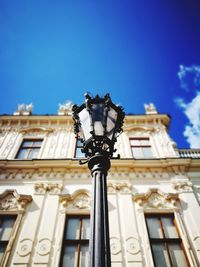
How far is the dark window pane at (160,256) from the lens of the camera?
7.37 meters

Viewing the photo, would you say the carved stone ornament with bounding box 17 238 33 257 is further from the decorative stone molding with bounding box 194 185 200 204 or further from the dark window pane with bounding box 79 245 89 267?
the decorative stone molding with bounding box 194 185 200 204

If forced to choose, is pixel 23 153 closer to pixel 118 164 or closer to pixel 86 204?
pixel 86 204

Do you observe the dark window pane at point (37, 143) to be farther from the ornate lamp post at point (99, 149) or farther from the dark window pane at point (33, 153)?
the ornate lamp post at point (99, 149)

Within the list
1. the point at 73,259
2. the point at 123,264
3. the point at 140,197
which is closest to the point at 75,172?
the point at 140,197

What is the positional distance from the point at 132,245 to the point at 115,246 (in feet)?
1.89

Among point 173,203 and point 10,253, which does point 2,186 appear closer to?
point 10,253

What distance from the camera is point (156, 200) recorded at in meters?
9.34

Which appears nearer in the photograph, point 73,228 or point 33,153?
point 73,228

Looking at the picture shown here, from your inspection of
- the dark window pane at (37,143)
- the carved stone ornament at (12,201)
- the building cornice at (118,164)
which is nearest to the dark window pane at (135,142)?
the building cornice at (118,164)

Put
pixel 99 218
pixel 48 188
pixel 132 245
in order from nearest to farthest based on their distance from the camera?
pixel 99 218, pixel 132 245, pixel 48 188

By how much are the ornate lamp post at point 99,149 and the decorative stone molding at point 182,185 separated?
264 inches

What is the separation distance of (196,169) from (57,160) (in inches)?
257

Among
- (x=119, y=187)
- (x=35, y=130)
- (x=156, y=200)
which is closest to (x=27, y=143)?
(x=35, y=130)

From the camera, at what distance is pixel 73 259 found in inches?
295
